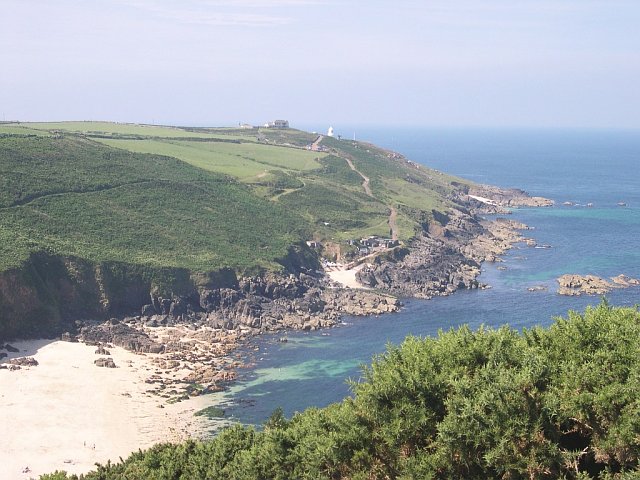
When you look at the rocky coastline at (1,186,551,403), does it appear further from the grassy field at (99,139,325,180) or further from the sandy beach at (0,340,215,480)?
the grassy field at (99,139,325,180)

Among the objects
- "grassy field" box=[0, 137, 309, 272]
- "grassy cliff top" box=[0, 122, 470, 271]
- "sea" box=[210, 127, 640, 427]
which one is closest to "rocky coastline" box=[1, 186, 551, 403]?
"sea" box=[210, 127, 640, 427]

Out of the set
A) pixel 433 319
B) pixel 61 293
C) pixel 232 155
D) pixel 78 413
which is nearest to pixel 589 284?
pixel 433 319

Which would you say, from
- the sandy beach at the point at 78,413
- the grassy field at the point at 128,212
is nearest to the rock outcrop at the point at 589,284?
the grassy field at the point at 128,212

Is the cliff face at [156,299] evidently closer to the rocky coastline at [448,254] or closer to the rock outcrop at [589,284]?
the rocky coastline at [448,254]

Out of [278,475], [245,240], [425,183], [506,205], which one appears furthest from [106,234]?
[506,205]

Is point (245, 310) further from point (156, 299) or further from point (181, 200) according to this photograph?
point (181, 200)

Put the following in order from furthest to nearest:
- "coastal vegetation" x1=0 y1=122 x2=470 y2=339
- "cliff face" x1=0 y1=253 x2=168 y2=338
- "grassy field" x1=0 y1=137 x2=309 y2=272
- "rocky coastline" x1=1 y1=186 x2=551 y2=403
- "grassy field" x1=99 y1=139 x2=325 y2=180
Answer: "grassy field" x1=99 y1=139 x2=325 y2=180, "grassy field" x1=0 y1=137 x2=309 y2=272, "coastal vegetation" x1=0 y1=122 x2=470 y2=339, "cliff face" x1=0 y1=253 x2=168 y2=338, "rocky coastline" x1=1 y1=186 x2=551 y2=403
